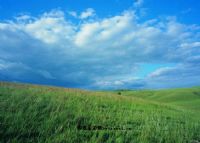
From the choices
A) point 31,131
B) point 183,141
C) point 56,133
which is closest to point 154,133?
point 183,141

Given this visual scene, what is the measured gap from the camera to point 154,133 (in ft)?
25.3

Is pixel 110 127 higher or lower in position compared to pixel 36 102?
lower

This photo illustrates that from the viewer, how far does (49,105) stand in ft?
30.6

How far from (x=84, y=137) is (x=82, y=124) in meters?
1.66

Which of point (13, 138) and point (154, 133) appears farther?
point (154, 133)

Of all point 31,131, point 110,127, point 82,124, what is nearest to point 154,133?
point 110,127

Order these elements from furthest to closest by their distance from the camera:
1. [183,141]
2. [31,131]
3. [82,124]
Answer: [82,124] < [183,141] < [31,131]

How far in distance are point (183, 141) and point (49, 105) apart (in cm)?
491

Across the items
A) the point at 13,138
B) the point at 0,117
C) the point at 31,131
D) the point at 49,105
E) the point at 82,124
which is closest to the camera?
the point at 13,138

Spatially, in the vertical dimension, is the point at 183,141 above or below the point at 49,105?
below

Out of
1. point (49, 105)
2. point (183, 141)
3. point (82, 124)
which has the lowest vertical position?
point (183, 141)

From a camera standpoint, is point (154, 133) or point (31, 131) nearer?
point (31, 131)

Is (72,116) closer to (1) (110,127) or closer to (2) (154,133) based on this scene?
(1) (110,127)

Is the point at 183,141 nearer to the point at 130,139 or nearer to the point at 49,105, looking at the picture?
the point at 130,139
